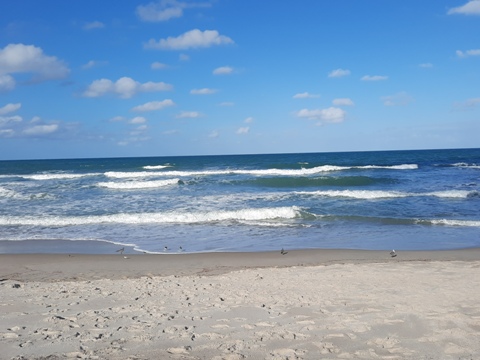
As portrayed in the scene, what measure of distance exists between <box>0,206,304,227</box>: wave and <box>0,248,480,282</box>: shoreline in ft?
16.0

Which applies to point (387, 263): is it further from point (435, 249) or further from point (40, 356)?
point (40, 356)

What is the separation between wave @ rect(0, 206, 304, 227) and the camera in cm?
1455

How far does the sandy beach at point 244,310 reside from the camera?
4.25m

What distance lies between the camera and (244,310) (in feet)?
17.8

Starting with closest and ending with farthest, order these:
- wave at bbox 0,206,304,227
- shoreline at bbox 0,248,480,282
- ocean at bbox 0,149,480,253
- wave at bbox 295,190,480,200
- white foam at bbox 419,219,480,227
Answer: shoreline at bbox 0,248,480,282 → ocean at bbox 0,149,480,253 → white foam at bbox 419,219,480,227 → wave at bbox 0,206,304,227 → wave at bbox 295,190,480,200

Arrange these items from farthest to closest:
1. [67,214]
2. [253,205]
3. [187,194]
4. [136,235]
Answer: [187,194], [253,205], [67,214], [136,235]

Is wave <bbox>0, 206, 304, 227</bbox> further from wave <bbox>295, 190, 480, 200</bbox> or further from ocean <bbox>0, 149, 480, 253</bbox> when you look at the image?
wave <bbox>295, 190, 480, 200</bbox>

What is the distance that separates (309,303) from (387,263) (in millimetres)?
3471

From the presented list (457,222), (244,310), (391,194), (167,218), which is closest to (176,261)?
(244,310)

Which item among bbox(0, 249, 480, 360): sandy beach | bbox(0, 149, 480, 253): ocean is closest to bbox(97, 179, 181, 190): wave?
bbox(0, 149, 480, 253): ocean

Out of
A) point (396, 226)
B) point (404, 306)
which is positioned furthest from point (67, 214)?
point (404, 306)

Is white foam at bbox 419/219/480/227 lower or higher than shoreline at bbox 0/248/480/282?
higher

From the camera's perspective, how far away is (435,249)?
9867 mm

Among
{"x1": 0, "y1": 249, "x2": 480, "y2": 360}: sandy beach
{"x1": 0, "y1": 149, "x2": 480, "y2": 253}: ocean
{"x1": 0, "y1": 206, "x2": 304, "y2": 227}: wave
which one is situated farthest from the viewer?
{"x1": 0, "y1": 206, "x2": 304, "y2": 227}: wave
